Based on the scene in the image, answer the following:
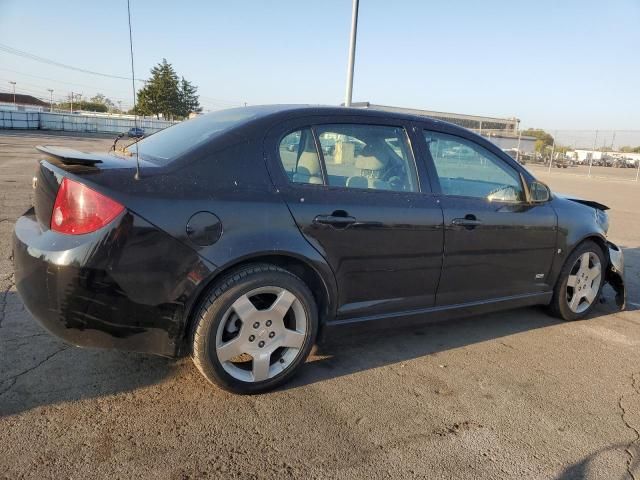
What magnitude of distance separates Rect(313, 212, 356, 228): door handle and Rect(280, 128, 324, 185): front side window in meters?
0.23

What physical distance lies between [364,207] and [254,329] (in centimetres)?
99

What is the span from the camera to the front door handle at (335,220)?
117 inches

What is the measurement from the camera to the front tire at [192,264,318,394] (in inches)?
107

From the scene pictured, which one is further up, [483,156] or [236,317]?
[483,156]

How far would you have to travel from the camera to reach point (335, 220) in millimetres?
→ 3020

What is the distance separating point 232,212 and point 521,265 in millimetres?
2436

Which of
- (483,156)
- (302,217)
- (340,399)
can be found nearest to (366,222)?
(302,217)

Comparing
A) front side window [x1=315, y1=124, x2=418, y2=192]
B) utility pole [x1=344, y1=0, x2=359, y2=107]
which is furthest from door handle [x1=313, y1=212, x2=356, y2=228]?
utility pole [x1=344, y1=0, x2=359, y2=107]

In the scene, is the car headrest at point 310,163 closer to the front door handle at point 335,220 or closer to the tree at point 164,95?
the front door handle at point 335,220

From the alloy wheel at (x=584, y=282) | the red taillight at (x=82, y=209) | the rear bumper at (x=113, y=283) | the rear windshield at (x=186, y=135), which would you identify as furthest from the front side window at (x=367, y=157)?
the alloy wheel at (x=584, y=282)

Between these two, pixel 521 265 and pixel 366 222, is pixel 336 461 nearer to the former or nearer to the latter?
pixel 366 222

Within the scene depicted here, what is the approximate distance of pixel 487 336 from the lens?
4066mm

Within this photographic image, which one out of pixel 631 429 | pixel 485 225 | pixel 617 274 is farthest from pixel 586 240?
pixel 631 429

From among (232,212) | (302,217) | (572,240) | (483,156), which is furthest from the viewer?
(572,240)
